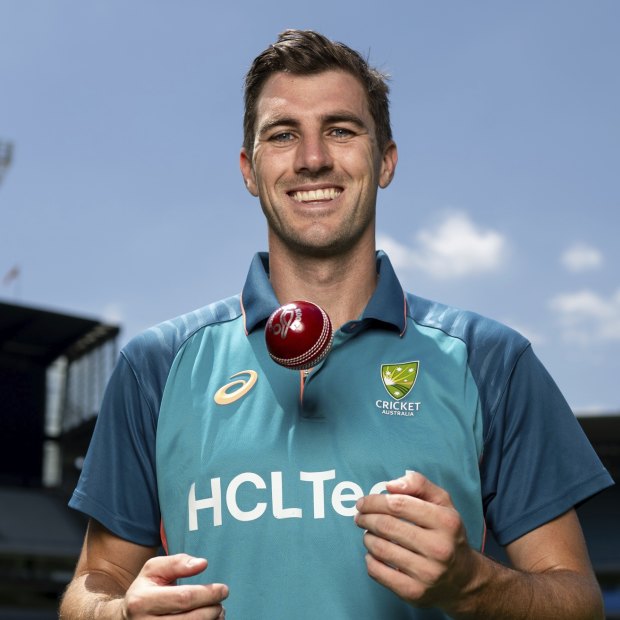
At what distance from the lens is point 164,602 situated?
1490mm

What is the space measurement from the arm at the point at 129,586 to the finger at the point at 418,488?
0.31 m

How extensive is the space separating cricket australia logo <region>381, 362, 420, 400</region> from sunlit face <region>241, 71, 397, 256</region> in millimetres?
285

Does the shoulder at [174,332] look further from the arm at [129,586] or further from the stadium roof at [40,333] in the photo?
the stadium roof at [40,333]

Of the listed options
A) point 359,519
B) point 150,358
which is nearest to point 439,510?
point 359,519

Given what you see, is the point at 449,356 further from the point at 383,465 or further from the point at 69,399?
the point at 69,399

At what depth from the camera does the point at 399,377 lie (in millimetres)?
2027

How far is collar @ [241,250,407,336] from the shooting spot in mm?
2098

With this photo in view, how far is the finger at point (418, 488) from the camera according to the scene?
57.5 inches

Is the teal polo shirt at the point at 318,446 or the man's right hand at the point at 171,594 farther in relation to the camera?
the teal polo shirt at the point at 318,446

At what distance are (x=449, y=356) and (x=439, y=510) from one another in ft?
2.11

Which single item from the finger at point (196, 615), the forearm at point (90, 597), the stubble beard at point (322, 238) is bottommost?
the forearm at point (90, 597)

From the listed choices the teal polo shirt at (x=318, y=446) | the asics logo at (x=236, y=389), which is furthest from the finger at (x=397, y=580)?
the asics logo at (x=236, y=389)

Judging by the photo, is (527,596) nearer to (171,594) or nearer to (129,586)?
(171,594)

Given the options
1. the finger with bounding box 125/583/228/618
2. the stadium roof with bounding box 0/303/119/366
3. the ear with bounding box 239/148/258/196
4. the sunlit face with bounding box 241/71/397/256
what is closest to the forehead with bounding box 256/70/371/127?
the sunlit face with bounding box 241/71/397/256
